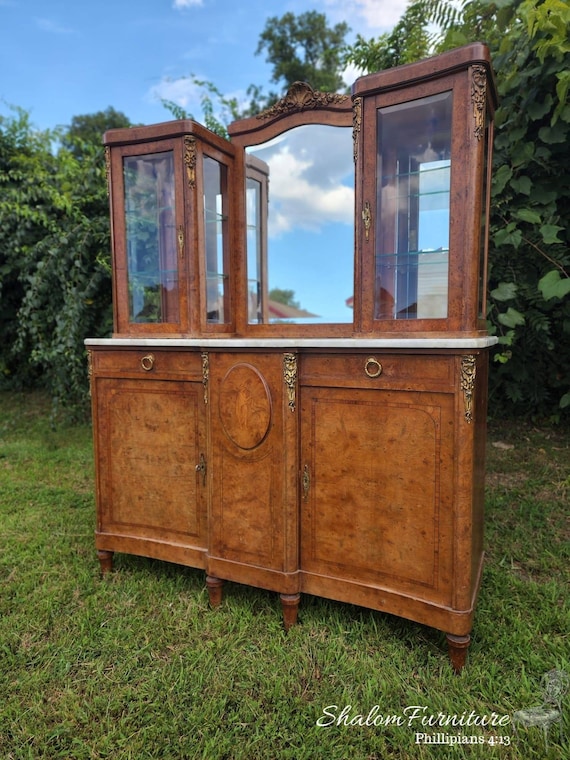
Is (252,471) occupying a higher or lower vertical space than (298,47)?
lower

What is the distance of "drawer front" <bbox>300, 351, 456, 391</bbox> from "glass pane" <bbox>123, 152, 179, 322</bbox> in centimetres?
76

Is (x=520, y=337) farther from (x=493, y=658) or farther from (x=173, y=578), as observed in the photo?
(x=173, y=578)

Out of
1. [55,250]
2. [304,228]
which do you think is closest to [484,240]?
[304,228]

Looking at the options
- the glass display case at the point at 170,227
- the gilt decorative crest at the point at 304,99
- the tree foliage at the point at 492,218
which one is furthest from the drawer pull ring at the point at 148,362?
the tree foliage at the point at 492,218

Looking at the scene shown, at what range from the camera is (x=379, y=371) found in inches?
63.1

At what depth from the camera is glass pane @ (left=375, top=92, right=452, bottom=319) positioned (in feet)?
5.50

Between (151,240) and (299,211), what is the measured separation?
2.30 feet

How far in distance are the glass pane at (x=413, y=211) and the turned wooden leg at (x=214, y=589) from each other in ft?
3.95

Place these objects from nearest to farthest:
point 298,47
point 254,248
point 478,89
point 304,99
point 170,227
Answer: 1. point 478,89
2. point 304,99
3. point 170,227
4. point 254,248
5. point 298,47

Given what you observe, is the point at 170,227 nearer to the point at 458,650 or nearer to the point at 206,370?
the point at 206,370

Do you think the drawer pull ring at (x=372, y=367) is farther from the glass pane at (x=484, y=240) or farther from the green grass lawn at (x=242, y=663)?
the green grass lawn at (x=242, y=663)

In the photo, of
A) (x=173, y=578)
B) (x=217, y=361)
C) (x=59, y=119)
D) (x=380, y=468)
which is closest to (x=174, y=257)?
(x=217, y=361)

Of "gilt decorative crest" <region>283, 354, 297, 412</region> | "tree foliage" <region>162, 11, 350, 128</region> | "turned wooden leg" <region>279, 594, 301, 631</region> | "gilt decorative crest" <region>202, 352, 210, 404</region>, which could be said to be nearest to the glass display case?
"gilt decorative crest" <region>202, 352, 210, 404</region>

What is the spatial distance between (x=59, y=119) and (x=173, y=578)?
4.80 m
